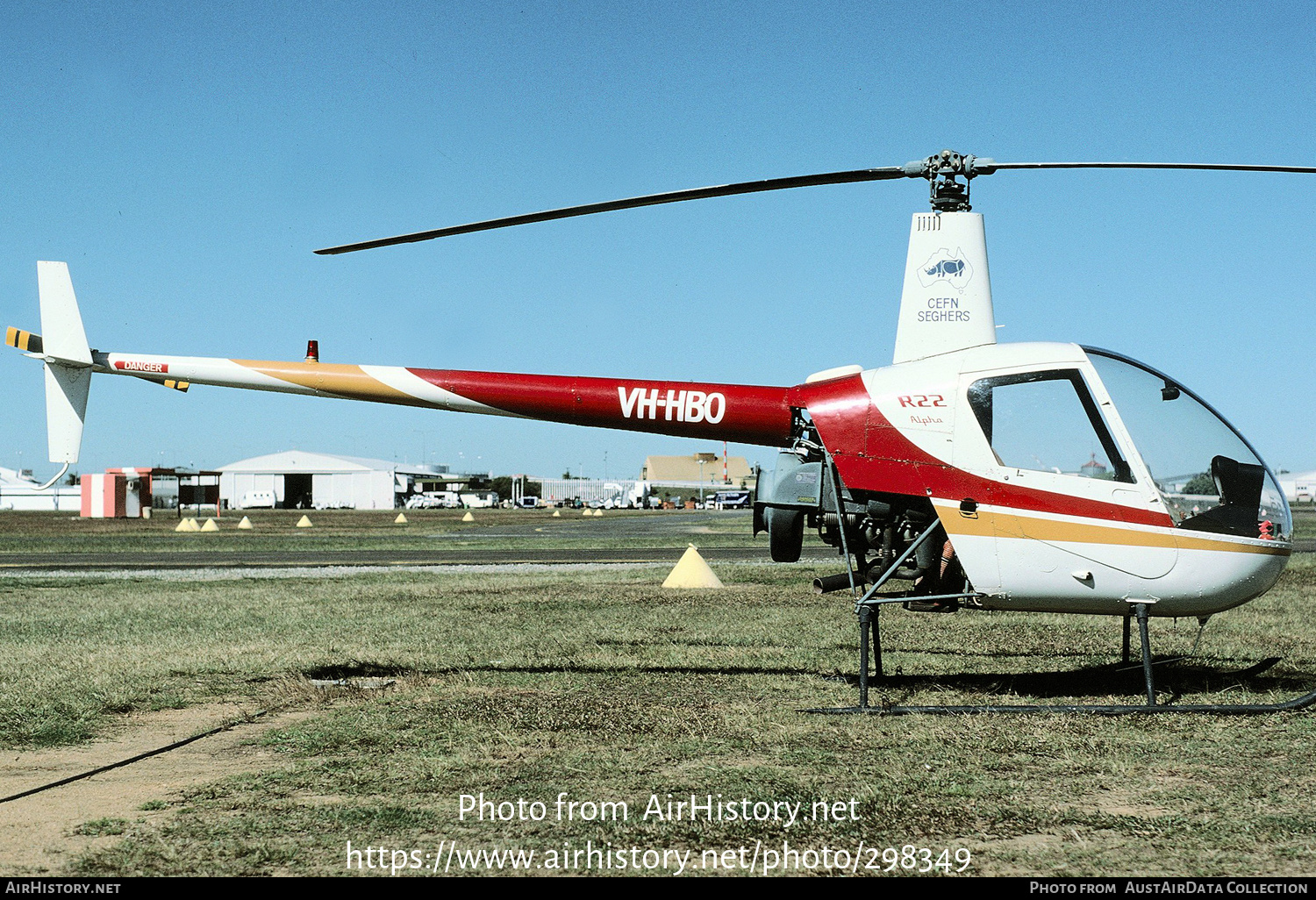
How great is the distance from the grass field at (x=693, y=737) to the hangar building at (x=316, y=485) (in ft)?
364

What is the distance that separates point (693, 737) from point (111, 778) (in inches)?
135

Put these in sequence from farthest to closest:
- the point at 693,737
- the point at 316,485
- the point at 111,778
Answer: the point at 316,485 → the point at 693,737 → the point at 111,778

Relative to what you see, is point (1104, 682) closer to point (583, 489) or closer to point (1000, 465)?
point (1000, 465)

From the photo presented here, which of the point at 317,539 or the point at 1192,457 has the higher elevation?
the point at 1192,457

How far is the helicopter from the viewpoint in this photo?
7371 millimetres

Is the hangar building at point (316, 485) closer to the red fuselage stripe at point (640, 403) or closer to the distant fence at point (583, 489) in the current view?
the distant fence at point (583, 489)

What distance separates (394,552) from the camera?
102 ft

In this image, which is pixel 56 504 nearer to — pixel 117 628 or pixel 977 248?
pixel 117 628

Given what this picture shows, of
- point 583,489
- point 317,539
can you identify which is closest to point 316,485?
point 583,489

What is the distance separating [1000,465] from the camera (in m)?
7.58

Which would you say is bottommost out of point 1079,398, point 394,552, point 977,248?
point 394,552

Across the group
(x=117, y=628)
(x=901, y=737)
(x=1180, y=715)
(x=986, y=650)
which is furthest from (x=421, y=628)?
(x=1180, y=715)

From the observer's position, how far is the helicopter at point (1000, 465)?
290 inches
